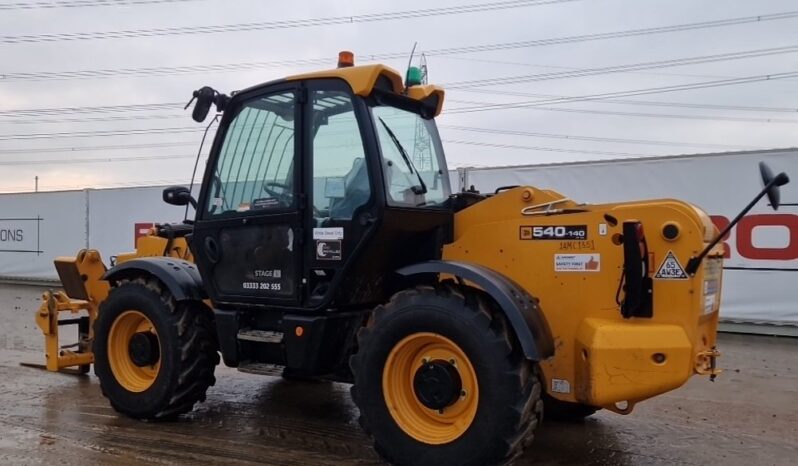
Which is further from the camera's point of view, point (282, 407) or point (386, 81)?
point (282, 407)

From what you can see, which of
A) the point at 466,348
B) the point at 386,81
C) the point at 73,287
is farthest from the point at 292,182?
the point at 73,287

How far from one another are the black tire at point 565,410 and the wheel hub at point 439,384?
1492mm

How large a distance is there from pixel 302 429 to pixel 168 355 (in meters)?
1.14

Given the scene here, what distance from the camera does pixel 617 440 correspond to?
4996 mm

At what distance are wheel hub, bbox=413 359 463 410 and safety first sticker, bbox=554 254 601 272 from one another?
36.7 inches

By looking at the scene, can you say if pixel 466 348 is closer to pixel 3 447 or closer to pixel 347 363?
pixel 347 363

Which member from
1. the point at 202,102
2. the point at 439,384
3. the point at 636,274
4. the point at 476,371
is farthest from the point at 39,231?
the point at 636,274

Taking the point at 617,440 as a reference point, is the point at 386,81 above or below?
above

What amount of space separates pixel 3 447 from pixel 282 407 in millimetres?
2068

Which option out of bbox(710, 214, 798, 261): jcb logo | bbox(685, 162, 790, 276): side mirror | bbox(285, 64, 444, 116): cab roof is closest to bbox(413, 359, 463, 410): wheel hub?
bbox(685, 162, 790, 276): side mirror

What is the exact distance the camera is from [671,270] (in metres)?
3.91

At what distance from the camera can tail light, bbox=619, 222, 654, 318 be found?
3.90 meters

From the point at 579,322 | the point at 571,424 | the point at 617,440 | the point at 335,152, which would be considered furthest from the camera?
the point at 571,424

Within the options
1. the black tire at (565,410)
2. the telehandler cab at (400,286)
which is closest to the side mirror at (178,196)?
the telehandler cab at (400,286)
